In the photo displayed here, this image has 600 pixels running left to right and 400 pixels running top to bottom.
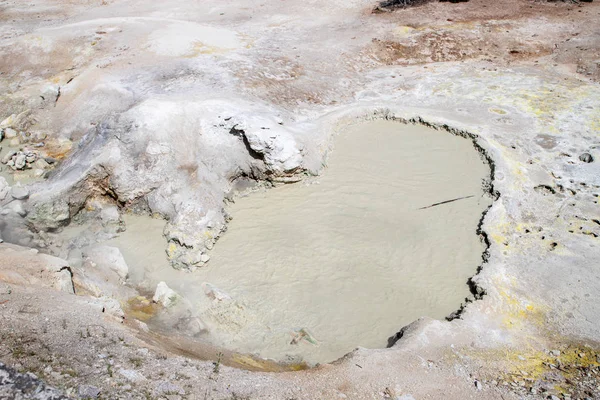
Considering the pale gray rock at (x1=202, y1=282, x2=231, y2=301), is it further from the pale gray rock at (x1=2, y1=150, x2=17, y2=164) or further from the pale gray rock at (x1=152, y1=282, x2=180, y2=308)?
the pale gray rock at (x1=2, y1=150, x2=17, y2=164)

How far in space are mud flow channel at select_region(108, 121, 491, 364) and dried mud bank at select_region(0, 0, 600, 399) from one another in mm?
424

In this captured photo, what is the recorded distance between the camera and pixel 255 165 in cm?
980

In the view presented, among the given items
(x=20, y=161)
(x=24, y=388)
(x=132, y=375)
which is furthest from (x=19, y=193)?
(x=24, y=388)

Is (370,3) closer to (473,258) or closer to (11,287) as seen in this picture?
(473,258)

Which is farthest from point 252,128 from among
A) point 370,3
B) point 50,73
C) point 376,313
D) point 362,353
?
point 370,3

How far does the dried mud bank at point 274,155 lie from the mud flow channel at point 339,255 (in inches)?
16.7

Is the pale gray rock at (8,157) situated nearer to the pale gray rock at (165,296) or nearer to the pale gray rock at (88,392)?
the pale gray rock at (165,296)

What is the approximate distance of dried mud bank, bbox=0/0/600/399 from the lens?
5.42 metres

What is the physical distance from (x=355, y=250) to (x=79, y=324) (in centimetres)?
464

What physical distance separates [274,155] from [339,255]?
264 cm

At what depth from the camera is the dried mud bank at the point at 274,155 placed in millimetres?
5422

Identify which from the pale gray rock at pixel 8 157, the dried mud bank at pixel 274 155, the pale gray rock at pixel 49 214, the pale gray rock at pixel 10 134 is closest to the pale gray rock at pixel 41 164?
the dried mud bank at pixel 274 155

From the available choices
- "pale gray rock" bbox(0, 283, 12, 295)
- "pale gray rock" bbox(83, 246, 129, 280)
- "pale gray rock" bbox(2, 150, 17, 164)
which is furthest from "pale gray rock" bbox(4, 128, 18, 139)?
"pale gray rock" bbox(0, 283, 12, 295)

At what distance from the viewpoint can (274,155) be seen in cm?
962
